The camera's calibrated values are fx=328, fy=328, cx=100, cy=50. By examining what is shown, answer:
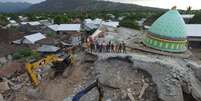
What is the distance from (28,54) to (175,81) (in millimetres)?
18488

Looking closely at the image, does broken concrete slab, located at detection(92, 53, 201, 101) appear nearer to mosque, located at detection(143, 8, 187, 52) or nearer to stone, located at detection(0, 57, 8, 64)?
mosque, located at detection(143, 8, 187, 52)

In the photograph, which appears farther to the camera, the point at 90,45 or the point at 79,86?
the point at 90,45

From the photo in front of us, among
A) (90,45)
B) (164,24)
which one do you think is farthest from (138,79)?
(164,24)

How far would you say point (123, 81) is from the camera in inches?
645

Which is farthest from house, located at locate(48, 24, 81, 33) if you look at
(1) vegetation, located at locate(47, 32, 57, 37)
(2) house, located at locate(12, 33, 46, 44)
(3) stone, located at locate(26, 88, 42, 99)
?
(3) stone, located at locate(26, 88, 42, 99)

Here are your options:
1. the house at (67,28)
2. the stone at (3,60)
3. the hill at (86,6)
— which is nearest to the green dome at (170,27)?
the stone at (3,60)

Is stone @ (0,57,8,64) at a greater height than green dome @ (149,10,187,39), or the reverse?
green dome @ (149,10,187,39)

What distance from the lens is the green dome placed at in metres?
23.8

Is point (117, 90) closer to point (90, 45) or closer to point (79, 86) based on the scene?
point (79, 86)

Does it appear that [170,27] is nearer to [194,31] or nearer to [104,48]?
[104,48]

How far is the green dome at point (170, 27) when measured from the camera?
23750 mm

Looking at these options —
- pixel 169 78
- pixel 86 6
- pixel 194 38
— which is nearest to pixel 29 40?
pixel 194 38

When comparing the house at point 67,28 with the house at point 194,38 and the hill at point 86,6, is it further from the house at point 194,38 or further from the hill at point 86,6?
the hill at point 86,6

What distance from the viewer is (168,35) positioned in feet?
77.3
